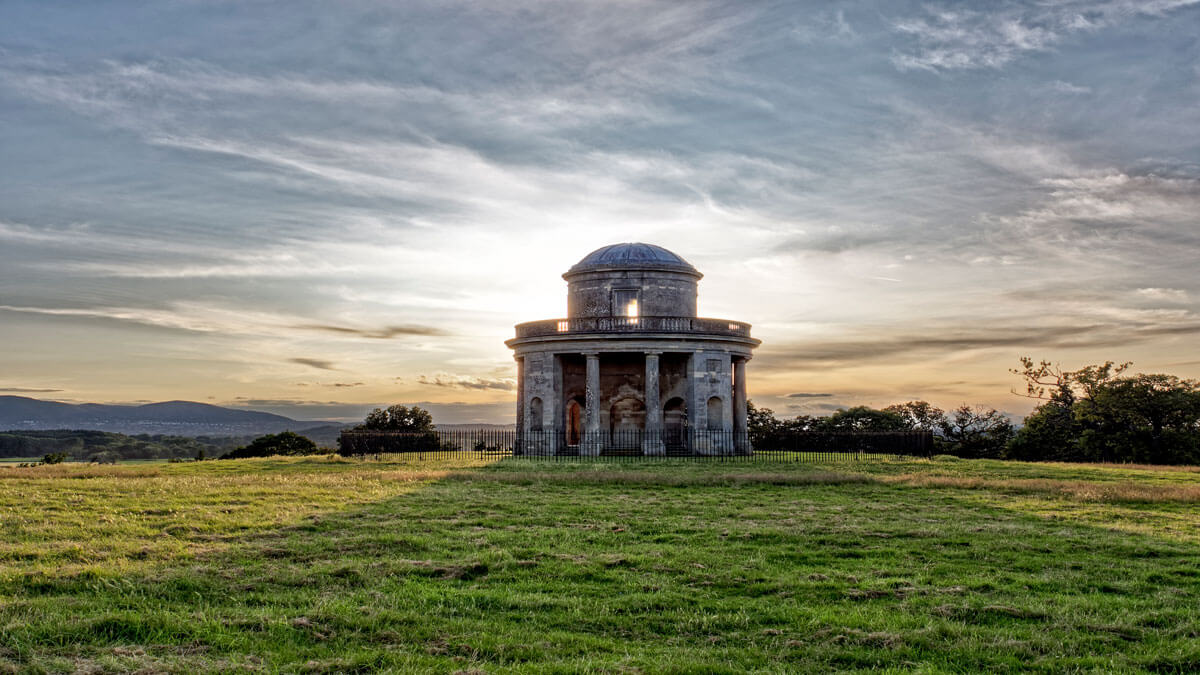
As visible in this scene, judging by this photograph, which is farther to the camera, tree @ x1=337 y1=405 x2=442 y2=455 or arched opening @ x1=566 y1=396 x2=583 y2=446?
arched opening @ x1=566 y1=396 x2=583 y2=446

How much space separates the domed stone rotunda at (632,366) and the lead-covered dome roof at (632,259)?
0.06 meters

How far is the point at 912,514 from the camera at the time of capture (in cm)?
1731

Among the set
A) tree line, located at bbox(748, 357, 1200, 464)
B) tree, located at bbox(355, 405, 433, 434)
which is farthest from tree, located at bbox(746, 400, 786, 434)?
tree, located at bbox(355, 405, 433, 434)

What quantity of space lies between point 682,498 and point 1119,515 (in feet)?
27.7

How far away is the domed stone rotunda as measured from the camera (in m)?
42.5

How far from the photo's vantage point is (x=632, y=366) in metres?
46.9

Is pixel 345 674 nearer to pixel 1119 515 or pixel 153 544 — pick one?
pixel 153 544

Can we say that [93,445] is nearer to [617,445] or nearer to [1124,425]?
[617,445]

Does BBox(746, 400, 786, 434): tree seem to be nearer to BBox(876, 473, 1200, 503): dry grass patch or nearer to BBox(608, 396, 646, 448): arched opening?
BBox(608, 396, 646, 448): arched opening

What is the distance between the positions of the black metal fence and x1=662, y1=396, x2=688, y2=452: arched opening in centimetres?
6

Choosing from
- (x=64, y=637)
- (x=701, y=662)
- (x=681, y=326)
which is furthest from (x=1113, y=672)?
(x=681, y=326)

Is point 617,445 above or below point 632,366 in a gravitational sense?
below

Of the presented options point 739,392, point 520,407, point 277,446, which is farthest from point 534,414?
point 277,446

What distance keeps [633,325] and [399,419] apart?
71.1 feet
